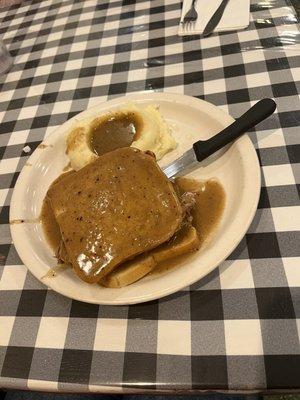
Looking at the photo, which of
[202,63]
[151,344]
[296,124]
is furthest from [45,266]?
[202,63]

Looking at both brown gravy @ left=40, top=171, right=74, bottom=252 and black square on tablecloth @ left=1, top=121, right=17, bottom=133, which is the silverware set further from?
brown gravy @ left=40, top=171, right=74, bottom=252

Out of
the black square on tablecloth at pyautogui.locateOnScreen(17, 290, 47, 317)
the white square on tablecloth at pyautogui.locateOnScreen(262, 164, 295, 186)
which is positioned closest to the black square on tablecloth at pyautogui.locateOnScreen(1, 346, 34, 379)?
the black square on tablecloth at pyautogui.locateOnScreen(17, 290, 47, 317)

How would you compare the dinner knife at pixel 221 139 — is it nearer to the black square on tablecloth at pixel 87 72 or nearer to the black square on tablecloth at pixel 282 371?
the black square on tablecloth at pixel 282 371

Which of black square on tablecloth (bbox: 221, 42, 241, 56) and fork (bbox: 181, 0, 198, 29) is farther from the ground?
fork (bbox: 181, 0, 198, 29)

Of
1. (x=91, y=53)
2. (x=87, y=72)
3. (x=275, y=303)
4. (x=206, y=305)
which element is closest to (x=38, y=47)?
(x=91, y=53)

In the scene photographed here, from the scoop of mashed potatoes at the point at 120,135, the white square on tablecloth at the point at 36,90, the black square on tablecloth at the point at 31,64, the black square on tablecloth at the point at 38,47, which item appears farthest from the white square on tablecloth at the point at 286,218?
the black square on tablecloth at the point at 38,47

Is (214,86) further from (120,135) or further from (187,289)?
(187,289)
